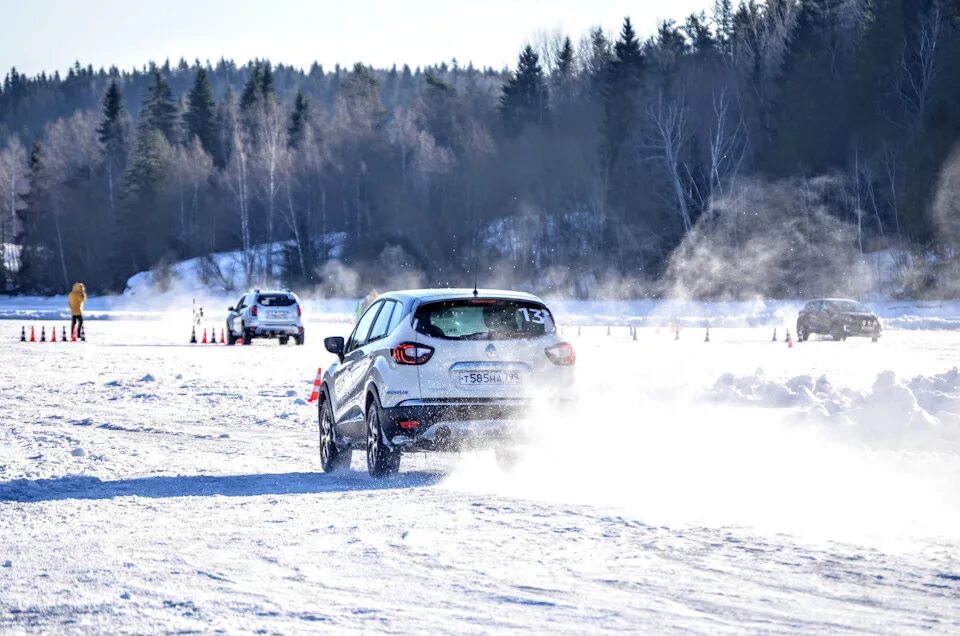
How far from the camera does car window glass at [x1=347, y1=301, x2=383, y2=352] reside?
11780 mm

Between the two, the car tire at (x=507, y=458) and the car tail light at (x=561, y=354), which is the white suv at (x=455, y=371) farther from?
the car tire at (x=507, y=458)

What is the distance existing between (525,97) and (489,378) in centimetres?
9022

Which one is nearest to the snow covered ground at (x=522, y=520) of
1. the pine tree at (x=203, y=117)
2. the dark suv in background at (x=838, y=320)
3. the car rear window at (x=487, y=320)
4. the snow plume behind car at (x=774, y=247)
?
the car rear window at (x=487, y=320)

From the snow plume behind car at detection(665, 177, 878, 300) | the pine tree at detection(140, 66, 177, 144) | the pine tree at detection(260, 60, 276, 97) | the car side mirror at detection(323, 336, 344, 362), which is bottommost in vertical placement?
the car side mirror at detection(323, 336, 344, 362)

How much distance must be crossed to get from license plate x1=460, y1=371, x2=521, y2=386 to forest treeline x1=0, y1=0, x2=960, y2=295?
170 feet

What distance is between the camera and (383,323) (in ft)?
37.2

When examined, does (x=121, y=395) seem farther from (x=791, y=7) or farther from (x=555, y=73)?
(x=555, y=73)

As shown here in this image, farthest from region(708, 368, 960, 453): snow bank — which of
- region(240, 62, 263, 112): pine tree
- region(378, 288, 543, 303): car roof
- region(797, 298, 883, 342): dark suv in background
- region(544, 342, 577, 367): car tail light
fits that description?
region(240, 62, 263, 112): pine tree

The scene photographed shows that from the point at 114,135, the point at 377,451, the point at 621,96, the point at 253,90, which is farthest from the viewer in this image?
the point at 253,90

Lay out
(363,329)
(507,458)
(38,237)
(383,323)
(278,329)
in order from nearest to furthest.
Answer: (383,323), (507,458), (363,329), (278,329), (38,237)

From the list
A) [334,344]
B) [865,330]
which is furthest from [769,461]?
[865,330]

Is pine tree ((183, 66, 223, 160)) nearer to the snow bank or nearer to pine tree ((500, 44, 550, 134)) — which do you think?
pine tree ((500, 44, 550, 134))

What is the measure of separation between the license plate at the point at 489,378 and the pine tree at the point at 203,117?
110m

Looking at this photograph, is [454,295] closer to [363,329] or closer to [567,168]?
[363,329]
